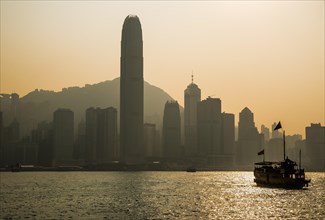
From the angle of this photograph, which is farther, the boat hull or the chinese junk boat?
the boat hull

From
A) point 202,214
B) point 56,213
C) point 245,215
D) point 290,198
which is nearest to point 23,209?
point 56,213

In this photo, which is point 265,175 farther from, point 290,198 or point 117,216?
point 117,216

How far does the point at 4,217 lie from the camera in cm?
9231

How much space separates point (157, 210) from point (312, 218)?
106 ft

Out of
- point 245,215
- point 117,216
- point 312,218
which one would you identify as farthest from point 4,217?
point 312,218

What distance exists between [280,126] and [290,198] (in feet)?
104

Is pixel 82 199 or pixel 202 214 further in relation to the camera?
pixel 82 199

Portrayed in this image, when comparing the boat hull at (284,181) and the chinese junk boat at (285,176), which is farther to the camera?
the boat hull at (284,181)

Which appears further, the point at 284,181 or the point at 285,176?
the point at 284,181

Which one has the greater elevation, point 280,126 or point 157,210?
point 280,126

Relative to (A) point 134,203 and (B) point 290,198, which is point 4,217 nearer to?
(A) point 134,203

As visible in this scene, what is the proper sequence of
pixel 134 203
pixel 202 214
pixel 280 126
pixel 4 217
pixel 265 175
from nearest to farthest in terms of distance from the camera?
pixel 4 217, pixel 202 214, pixel 134 203, pixel 280 126, pixel 265 175

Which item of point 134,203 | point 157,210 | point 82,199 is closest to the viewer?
point 157,210

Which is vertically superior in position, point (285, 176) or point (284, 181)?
point (285, 176)
